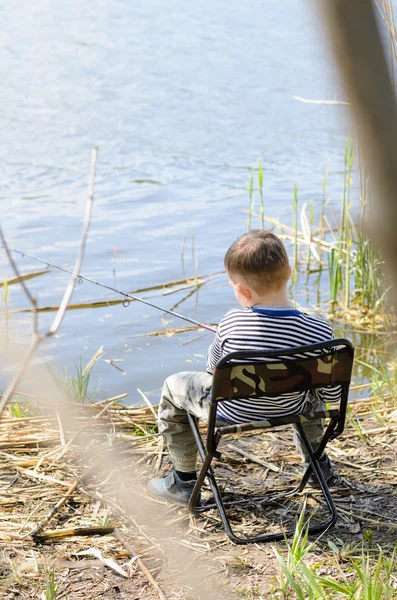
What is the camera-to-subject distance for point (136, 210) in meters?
8.74

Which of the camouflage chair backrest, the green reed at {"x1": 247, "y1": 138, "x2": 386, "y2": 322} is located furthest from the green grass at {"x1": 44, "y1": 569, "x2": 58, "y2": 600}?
the green reed at {"x1": 247, "y1": 138, "x2": 386, "y2": 322}

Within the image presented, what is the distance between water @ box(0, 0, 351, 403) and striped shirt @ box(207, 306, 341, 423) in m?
1.15

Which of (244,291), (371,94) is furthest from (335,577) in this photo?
(371,94)

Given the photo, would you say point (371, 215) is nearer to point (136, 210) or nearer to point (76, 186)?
point (136, 210)

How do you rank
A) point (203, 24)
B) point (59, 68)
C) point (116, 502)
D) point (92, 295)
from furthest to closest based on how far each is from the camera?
point (203, 24) → point (59, 68) → point (92, 295) → point (116, 502)

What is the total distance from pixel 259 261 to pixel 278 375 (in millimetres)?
402

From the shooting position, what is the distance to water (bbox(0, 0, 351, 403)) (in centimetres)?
647

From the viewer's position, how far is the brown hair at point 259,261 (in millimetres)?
2795

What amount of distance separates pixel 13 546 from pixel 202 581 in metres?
0.66

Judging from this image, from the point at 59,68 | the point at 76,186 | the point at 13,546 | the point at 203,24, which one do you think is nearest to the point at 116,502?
the point at 13,546

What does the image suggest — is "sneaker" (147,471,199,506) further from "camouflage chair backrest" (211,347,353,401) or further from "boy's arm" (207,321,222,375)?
"camouflage chair backrest" (211,347,353,401)

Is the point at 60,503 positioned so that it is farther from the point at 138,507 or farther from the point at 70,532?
the point at 138,507

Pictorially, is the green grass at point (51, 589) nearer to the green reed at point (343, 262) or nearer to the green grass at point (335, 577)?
the green grass at point (335, 577)

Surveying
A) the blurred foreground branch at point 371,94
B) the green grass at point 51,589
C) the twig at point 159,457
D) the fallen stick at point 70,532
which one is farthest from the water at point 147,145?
the blurred foreground branch at point 371,94
